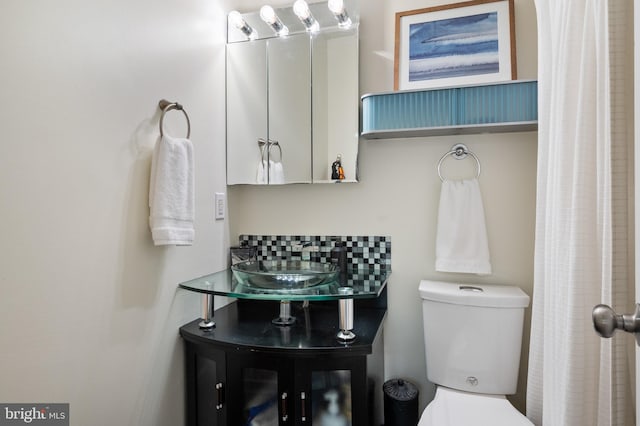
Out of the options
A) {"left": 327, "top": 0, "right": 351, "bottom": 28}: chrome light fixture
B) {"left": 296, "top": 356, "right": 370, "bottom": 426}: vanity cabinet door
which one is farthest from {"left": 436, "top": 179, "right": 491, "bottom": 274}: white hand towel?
{"left": 327, "top": 0, "right": 351, "bottom": 28}: chrome light fixture

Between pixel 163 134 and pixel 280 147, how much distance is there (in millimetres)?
641

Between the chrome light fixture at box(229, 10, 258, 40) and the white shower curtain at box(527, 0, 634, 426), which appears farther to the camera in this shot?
the chrome light fixture at box(229, 10, 258, 40)

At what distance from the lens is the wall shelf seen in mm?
1383

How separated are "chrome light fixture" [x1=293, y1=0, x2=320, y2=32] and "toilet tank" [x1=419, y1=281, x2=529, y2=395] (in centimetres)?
136

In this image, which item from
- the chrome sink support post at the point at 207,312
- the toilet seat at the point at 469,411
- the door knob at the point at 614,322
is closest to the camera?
the door knob at the point at 614,322

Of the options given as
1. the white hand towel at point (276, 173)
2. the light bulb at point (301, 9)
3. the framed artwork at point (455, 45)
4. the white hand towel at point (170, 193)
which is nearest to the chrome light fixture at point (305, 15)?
the light bulb at point (301, 9)

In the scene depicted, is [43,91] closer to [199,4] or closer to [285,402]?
[199,4]

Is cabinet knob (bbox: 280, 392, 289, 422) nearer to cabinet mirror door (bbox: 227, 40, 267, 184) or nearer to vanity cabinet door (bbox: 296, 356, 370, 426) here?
vanity cabinet door (bbox: 296, 356, 370, 426)

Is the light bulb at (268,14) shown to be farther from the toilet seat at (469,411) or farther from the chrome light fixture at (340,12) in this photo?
Result: the toilet seat at (469,411)

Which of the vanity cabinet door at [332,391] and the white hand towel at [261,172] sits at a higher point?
the white hand towel at [261,172]

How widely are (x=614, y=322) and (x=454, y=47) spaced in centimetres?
137

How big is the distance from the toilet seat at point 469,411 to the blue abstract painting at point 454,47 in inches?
52.9

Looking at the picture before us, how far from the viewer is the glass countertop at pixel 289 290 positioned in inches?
49.8

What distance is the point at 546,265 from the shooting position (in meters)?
1.13
